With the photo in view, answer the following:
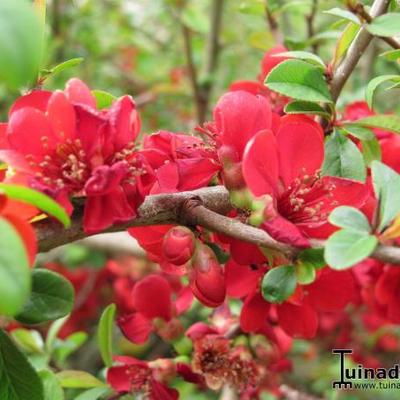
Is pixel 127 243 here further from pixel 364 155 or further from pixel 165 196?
pixel 165 196

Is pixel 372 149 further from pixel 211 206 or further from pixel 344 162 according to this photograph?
pixel 211 206

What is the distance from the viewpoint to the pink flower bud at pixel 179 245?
604mm

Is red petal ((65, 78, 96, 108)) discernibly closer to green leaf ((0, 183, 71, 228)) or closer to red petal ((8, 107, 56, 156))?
red petal ((8, 107, 56, 156))

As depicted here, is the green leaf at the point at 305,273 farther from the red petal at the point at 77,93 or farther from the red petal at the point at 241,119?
the red petal at the point at 77,93

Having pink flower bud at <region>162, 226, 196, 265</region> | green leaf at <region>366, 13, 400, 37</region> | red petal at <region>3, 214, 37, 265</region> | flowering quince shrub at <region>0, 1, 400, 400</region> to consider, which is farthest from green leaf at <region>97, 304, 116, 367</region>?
green leaf at <region>366, 13, 400, 37</region>

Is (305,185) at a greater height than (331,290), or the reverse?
(305,185)

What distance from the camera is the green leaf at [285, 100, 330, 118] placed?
0.72 meters

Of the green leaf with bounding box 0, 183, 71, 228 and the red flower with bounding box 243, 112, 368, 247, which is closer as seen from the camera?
the green leaf with bounding box 0, 183, 71, 228

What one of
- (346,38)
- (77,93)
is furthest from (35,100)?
(346,38)

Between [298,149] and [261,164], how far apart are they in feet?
0.29

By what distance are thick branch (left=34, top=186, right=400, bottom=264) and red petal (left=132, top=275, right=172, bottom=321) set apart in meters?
0.28

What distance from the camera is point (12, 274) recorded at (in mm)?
381

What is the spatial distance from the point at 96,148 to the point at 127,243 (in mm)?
1023

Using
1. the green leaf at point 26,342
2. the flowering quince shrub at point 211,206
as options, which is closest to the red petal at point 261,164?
the flowering quince shrub at point 211,206
